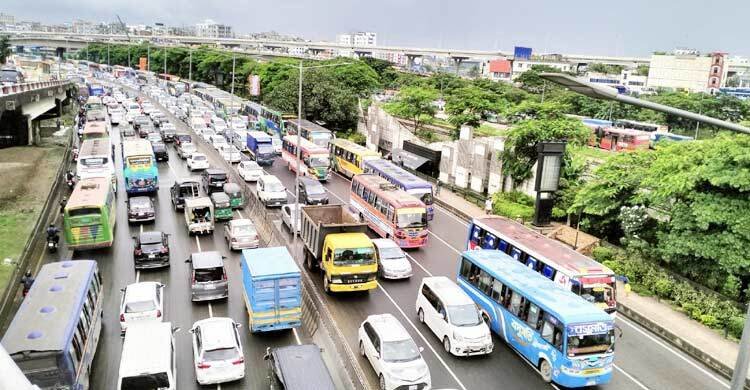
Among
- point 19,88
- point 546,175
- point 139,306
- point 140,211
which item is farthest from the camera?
point 19,88

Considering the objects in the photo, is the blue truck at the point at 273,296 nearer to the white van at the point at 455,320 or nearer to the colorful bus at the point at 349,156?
the white van at the point at 455,320

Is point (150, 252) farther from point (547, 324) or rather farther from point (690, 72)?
point (690, 72)

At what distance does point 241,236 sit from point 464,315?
13.6 m

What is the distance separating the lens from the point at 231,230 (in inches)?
1131

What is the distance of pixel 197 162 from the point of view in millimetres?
46594

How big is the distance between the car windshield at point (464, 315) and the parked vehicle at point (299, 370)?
5.40 meters

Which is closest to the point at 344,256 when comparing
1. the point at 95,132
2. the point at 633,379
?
the point at 633,379

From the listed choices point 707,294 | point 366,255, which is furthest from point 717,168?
point 366,255

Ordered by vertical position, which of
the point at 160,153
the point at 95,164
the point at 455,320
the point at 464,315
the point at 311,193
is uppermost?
the point at 95,164

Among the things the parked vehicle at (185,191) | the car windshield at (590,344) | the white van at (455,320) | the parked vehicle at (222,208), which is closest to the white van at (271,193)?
the parked vehicle at (222,208)

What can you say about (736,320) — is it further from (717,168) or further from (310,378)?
(310,378)

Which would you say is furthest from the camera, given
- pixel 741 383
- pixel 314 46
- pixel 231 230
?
pixel 314 46

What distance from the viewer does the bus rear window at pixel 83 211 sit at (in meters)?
26.6

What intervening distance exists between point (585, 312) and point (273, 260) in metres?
10.6
